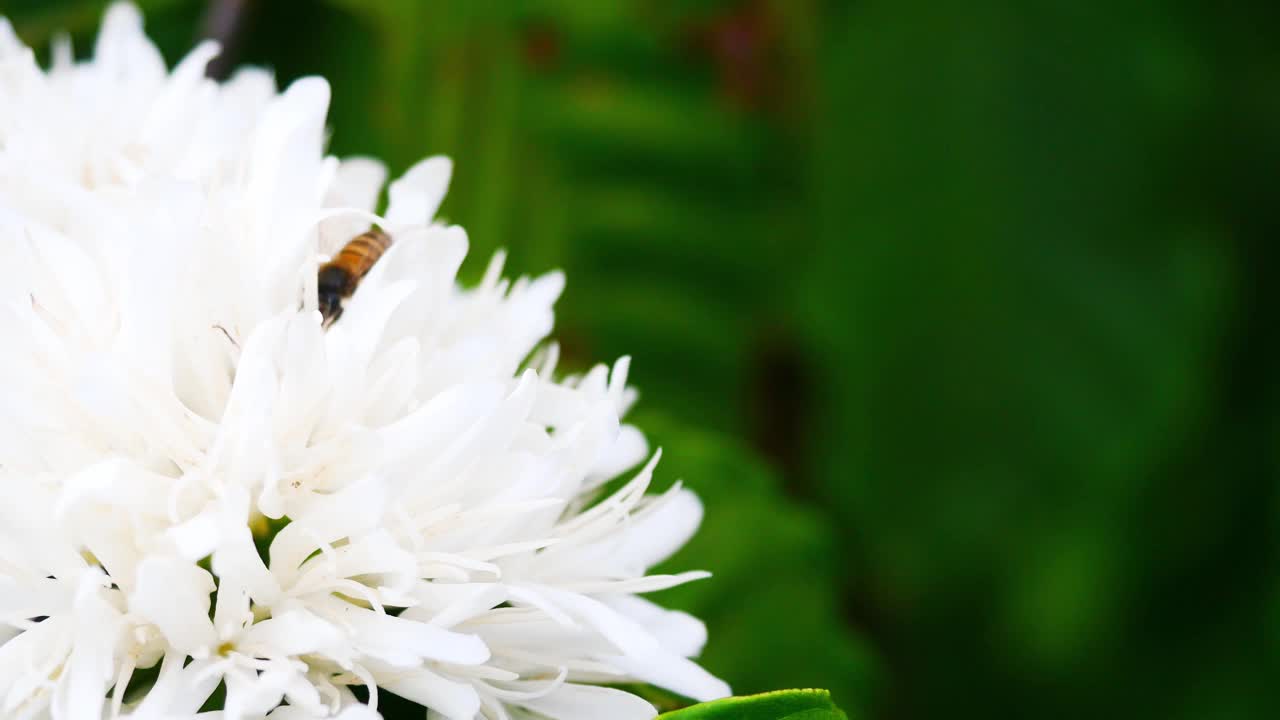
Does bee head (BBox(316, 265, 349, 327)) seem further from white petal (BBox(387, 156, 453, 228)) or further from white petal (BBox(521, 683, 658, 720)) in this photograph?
white petal (BBox(521, 683, 658, 720))

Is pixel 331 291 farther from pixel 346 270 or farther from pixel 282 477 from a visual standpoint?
pixel 282 477

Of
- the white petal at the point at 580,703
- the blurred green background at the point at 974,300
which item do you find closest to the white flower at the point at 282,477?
the white petal at the point at 580,703

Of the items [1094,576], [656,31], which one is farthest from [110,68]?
[1094,576]

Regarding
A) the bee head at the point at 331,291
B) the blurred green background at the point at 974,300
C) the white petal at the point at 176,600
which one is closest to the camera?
the white petal at the point at 176,600

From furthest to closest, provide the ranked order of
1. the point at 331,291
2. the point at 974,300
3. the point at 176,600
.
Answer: the point at 974,300 < the point at 331,291 < the point at 176,600

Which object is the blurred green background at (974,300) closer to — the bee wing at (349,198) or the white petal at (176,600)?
the bee wing at (349,198)

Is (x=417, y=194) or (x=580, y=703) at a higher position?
(x=417, y=194)

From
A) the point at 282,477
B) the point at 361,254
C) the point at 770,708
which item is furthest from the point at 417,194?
the point at 770,708

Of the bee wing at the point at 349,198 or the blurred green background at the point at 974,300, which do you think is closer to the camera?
the bee wing at the point at 349,198
